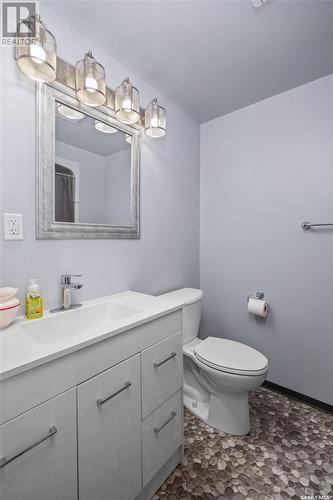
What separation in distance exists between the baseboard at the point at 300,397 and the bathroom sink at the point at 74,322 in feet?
4.89

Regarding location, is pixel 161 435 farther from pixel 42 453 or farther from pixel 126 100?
pixel 126 100

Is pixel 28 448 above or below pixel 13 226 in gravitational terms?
below

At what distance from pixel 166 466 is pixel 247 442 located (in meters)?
0.55

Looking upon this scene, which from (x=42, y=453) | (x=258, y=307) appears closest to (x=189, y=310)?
(x=258, y=307)

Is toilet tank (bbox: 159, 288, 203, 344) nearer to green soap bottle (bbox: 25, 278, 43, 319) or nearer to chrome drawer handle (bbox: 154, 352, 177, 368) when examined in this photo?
chrome drawer handle (bbox: 154, 352, 177, 368)

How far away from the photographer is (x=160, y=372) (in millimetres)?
1069

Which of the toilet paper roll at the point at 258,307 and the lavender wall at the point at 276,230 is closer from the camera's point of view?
the lavender wall at the point at 276,230

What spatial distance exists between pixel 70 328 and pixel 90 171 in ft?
2.86

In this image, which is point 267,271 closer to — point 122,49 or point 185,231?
point 185,231

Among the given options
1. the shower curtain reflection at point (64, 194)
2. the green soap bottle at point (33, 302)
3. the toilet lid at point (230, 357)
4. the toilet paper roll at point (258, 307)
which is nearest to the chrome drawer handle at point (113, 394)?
the green soap bottle at point (33, 302)

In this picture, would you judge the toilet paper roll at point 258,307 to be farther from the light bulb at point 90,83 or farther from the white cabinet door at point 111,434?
the light bulb at point 90,83

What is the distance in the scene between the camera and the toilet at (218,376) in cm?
133

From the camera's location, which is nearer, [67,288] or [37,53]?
[37,53]

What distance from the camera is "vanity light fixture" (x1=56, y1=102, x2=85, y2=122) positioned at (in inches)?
45.4
